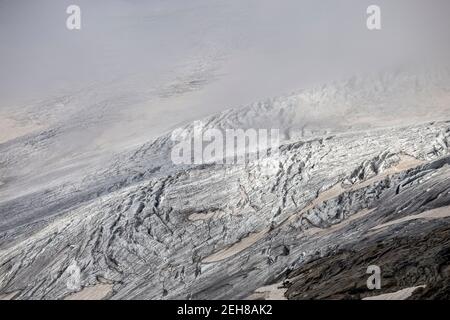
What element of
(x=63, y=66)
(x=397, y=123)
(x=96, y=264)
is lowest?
(x=96, y=264)

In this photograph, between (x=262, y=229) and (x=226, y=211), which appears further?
(x=226, y=211)

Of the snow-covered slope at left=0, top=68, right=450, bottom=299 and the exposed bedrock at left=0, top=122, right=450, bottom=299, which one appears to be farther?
the snow-covered slope at left=0, top=68, right=450, bottom=299

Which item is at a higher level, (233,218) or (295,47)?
(295,47)

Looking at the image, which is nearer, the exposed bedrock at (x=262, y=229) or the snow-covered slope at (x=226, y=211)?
the exposed bedrock at (x=262, y=229)

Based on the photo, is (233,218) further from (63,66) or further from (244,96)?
(63,66)

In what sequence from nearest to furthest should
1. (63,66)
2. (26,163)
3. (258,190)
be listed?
(258,190) → (26,163) → (63,66)

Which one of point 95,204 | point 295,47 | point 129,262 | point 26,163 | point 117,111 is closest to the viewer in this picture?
point 129,262

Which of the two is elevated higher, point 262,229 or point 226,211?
point 226,211
